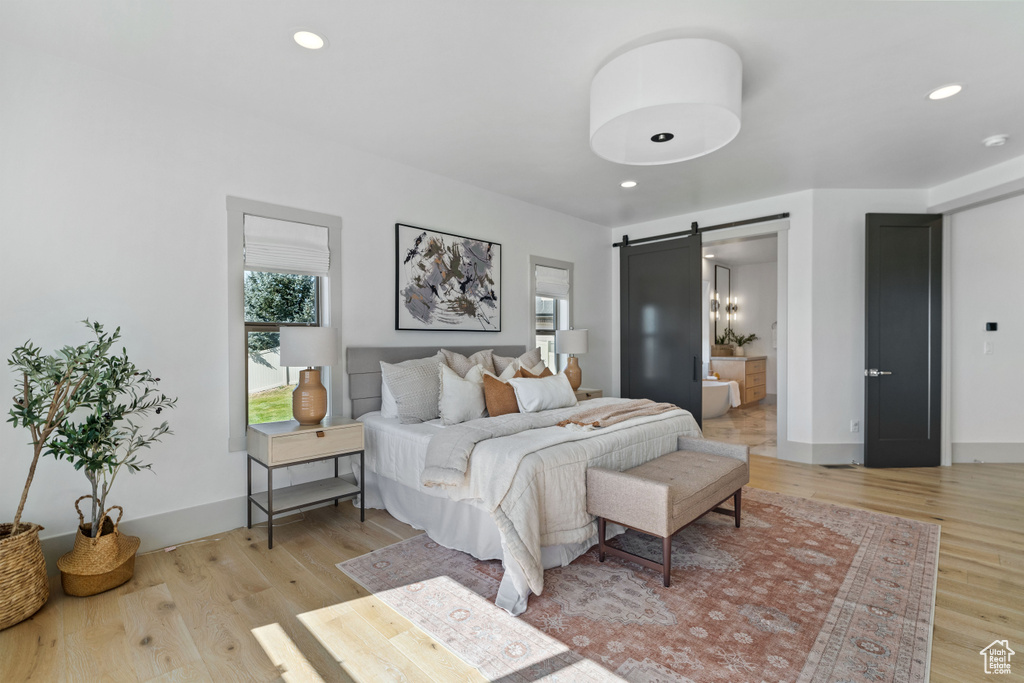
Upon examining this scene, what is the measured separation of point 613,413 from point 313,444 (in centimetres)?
199

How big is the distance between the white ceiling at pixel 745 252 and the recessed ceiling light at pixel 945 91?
4.18 meters

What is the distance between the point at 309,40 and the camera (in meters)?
2.30

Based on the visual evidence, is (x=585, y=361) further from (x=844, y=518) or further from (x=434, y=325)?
(x=844, y=518)

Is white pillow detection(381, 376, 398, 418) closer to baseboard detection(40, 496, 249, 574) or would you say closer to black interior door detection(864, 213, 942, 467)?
baseboard detection(40, 496, 249, 574)

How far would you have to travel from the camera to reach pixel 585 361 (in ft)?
19.0

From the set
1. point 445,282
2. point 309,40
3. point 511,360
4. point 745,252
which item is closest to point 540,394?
point 511,360

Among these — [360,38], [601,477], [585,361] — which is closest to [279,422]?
[601,477]

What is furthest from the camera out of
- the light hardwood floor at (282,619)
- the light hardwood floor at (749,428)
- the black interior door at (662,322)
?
the light hardwood floor at (749,428)

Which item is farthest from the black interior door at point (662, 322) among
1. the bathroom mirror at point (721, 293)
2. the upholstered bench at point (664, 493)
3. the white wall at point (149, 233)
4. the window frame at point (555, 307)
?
the bathroom mirror at point (721, 293)

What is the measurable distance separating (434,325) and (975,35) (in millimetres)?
3693

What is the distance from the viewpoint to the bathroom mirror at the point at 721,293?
896 centimetres

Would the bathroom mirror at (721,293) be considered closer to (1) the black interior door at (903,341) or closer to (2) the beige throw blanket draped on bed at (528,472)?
(1) the black interior door at (903,341)

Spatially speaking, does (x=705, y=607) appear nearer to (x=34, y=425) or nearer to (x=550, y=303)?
(x=34, y=425)

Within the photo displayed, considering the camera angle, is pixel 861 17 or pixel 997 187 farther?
pixel 997 187
